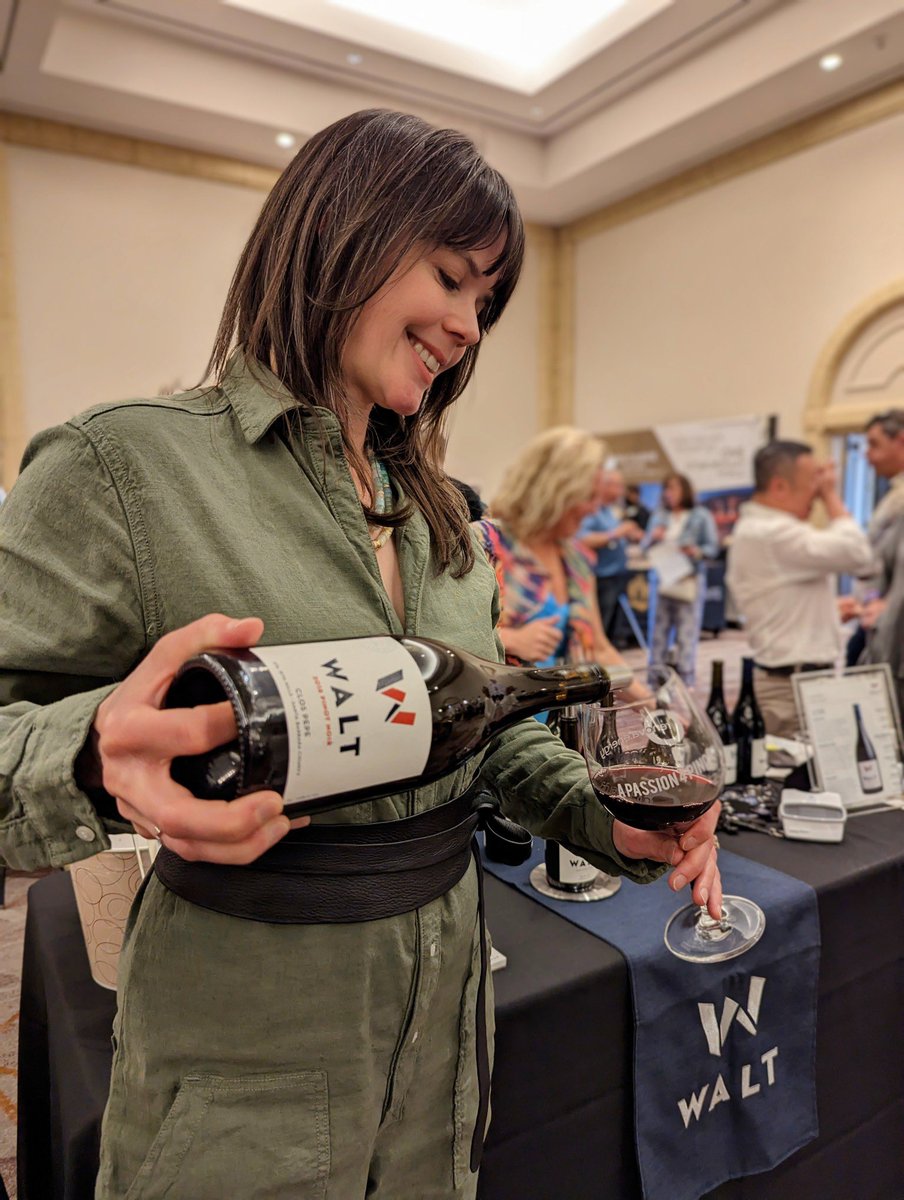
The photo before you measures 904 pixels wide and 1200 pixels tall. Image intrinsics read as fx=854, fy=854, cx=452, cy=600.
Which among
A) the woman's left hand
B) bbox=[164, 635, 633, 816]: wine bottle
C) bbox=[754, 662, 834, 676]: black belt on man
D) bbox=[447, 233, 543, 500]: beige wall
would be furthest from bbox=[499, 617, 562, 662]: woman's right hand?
bbox=[447, 233, 543, 500]: beige wall

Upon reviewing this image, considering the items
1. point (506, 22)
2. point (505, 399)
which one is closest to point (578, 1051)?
point (506, 22)

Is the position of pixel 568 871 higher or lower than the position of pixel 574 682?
lower

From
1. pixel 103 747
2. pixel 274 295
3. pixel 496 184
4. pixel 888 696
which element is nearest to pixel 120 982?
pixel 103 747

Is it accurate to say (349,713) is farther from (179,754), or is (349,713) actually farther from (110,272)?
(110,272)

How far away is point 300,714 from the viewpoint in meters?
0.47

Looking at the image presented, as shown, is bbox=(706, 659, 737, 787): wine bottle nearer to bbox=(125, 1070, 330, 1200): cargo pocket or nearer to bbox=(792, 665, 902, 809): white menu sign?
bbox=(792, 665, 902, 809): white menu sign

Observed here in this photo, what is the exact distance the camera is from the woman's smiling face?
767 mm

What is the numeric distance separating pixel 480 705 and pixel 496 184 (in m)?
0.50

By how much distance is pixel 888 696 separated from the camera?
1.84 meters

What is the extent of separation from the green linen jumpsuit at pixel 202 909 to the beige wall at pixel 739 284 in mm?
5849

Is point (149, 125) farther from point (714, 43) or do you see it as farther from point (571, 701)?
point (571, 701)

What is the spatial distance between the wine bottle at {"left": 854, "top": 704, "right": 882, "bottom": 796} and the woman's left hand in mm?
1072

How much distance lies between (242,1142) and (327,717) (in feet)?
1.32

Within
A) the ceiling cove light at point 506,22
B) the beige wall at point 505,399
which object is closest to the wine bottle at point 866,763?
the ceiling cove light at point 506,22
